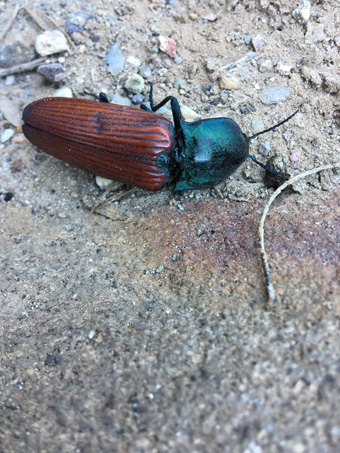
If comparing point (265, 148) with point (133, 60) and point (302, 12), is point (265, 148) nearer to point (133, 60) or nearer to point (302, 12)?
point (302, 12)

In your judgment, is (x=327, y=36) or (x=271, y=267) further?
(x=327, y=36)

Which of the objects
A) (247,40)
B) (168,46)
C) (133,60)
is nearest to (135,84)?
(133,60)

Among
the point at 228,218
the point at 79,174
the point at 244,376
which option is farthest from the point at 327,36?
the point at 244,376

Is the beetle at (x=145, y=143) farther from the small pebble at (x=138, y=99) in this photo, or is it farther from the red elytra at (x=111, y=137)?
the small pebble at (x=138, y=99)

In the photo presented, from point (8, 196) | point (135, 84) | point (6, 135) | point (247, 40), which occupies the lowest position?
point (8, 196)

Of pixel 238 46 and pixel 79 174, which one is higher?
pixel 238 46

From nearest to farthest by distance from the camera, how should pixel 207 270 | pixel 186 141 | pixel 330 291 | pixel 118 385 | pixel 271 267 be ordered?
pixel 118 385, pixel 330 291, pixel 271 267, pixel 207 270, pixel 186 141

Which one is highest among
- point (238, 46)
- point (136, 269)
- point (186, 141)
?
point (238, 46)

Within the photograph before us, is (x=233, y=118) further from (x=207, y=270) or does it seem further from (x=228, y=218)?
(x=207, y=270)

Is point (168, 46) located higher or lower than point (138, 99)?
higher
